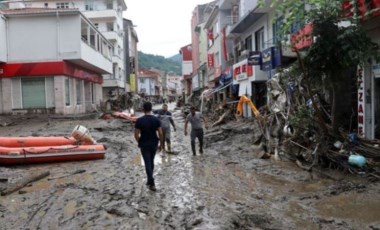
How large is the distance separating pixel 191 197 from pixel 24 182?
13.0 feet

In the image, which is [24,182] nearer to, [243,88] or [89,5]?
[243,88]

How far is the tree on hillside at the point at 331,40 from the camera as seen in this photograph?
9219 millimetres

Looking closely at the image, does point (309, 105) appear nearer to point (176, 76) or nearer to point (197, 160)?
point (197, 160)

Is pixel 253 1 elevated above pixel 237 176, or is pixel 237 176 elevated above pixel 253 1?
pixel 253 1

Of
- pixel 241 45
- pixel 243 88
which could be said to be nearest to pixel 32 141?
pixel 243 88

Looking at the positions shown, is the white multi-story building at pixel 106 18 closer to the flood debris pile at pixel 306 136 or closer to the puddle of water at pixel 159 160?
the puddle of water at pixel 159 160

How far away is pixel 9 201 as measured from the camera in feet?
25.9

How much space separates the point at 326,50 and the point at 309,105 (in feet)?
8.86

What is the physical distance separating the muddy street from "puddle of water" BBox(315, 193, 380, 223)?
1 centimetres

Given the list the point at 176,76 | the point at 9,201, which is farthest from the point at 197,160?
the point at 176,76

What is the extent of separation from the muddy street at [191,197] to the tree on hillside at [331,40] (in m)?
2.45

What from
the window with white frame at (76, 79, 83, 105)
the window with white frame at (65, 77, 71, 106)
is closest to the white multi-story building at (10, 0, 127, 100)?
the window with white frame at (76, 79, 83, 105)

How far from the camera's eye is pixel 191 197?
7.90 m

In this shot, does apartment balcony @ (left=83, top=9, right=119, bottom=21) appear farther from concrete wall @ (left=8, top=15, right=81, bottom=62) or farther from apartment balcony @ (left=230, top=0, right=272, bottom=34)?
apartment balcony @ (left=230, top=0, right=272, bottom=34)
